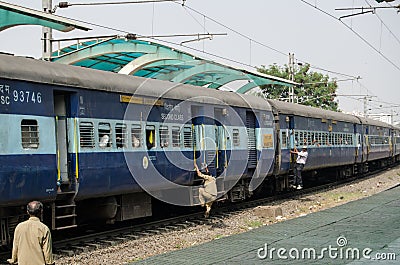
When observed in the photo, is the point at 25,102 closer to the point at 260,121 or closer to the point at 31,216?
the point at 31,216

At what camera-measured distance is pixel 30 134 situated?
10297 mm

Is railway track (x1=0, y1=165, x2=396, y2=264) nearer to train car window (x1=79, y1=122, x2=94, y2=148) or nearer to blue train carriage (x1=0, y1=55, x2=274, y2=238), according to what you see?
blue train carriage (x1=0, y1=55, x2=274, y2=238)

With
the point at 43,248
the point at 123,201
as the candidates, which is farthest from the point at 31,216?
the point at 123,201

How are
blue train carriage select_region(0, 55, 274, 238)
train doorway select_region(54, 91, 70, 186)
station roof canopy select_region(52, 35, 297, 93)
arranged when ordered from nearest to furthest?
blue train carriage select_region(0, 55, 274, 238) < train doorway select_region(54, 91, 70, 186) < station roof canopy select_region(52, 35, 297, 93)

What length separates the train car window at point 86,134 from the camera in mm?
11523

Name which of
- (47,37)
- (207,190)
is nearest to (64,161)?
(207,190)

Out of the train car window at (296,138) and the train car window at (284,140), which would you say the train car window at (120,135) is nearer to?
the train car window at (284,140)

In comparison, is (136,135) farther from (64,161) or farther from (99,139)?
(64,161)

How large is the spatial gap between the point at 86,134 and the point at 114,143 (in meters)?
0.94

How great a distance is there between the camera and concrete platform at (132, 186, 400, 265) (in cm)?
974

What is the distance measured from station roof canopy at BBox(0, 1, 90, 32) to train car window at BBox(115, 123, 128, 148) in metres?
3.68

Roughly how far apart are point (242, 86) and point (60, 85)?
22416 millimetres

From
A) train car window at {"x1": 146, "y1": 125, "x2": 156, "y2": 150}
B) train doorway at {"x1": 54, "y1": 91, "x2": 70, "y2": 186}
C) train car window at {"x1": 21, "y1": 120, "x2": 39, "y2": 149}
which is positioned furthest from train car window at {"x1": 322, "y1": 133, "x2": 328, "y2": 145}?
train car window at {"x1": 21, "y1": 120, "x2": 39, "y2": 149}

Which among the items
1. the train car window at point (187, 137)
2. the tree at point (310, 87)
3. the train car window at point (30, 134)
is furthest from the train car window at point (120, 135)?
the tree at point (310, 87)
